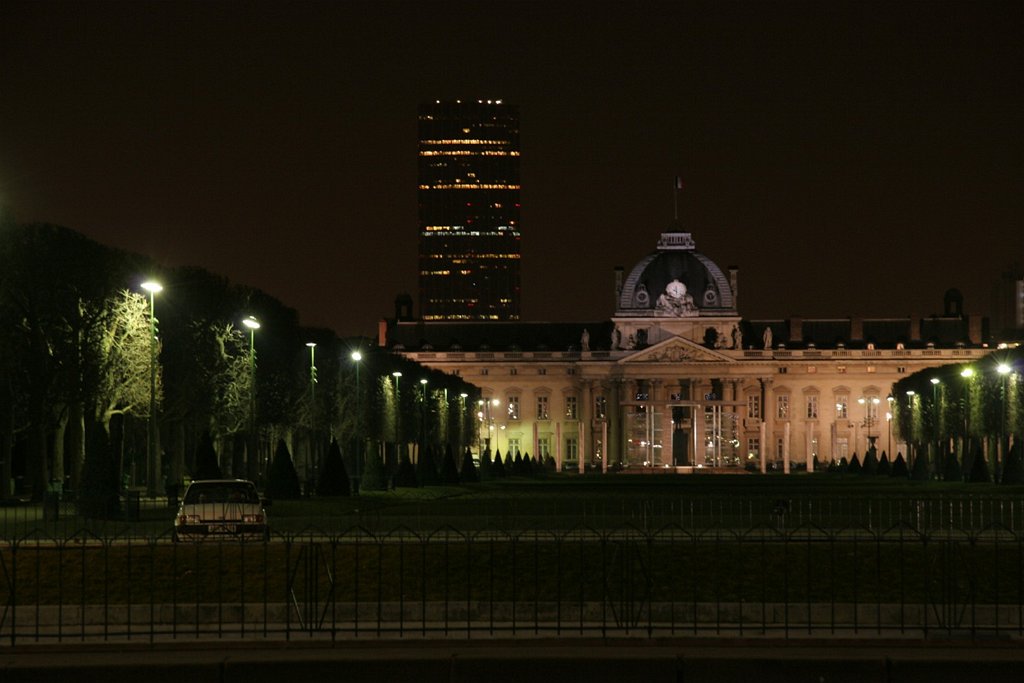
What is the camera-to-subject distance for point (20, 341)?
5978cm

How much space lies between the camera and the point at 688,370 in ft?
614

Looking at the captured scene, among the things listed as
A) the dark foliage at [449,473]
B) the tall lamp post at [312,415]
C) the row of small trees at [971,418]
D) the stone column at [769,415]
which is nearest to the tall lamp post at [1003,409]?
the row of small trees at [971,418]

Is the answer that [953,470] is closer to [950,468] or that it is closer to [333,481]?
[950,468]

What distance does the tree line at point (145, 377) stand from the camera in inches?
2303

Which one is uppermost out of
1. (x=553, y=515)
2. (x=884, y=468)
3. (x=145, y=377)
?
(x=145, y=377)

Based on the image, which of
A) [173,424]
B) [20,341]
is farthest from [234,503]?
[173,424]

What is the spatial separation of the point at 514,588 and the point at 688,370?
161m

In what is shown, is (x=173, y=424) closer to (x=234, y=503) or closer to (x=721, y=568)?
(x=234, y=503)

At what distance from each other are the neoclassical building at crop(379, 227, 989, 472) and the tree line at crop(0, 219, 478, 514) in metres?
84.5

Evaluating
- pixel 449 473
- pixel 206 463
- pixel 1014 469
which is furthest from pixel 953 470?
pixel 206 463

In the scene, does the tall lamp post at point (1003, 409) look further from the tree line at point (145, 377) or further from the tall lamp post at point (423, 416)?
the tall lamp post at point (423, 416)

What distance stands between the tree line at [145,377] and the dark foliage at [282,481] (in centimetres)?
181

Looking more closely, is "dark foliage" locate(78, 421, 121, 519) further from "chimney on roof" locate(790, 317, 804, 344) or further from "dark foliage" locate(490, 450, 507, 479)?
"chimney on roof" locate(790, 317, 804, 344)

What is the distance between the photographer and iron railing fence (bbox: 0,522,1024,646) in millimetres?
25234
